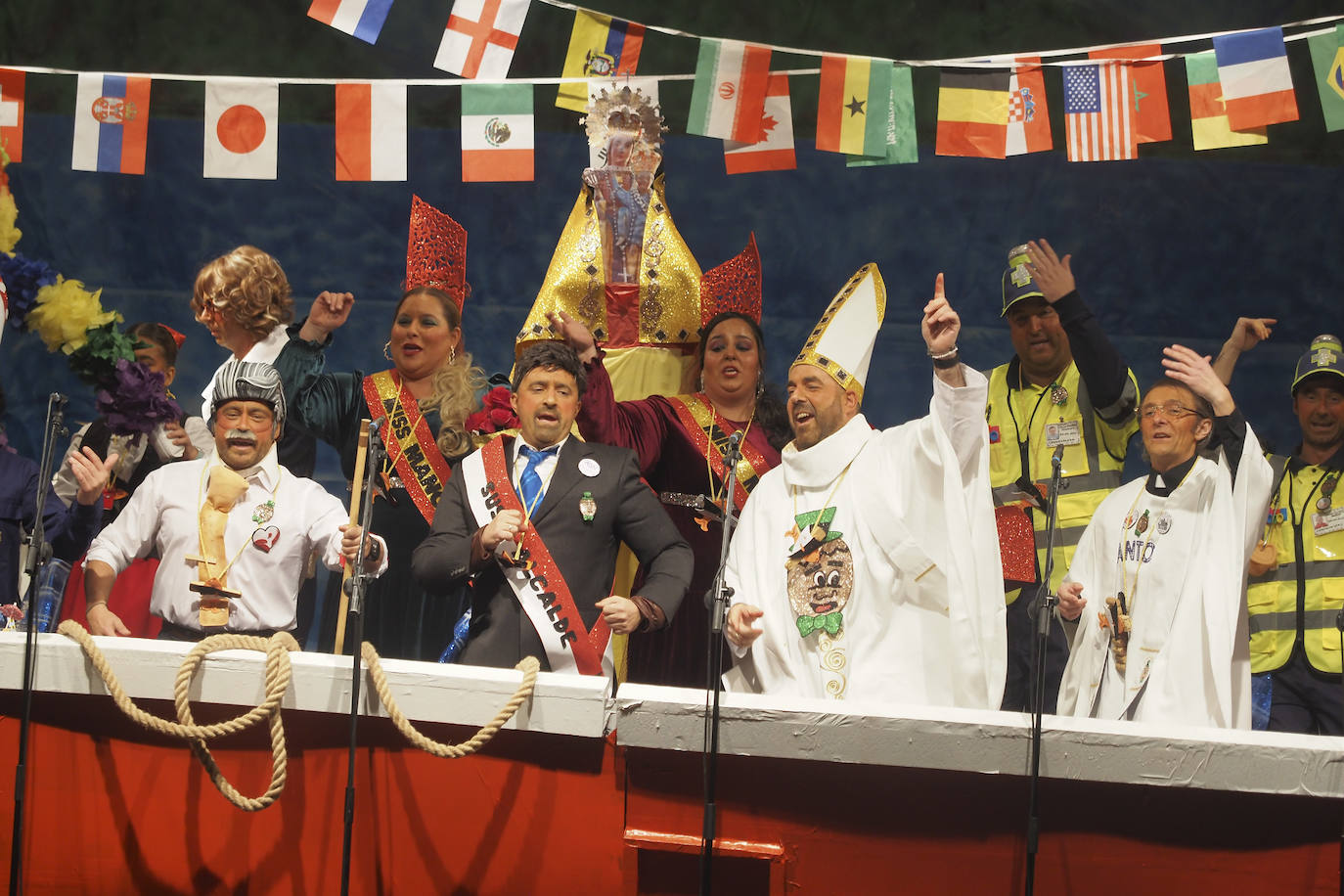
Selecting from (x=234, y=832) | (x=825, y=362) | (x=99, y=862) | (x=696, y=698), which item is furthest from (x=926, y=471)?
(x=99, y=862)

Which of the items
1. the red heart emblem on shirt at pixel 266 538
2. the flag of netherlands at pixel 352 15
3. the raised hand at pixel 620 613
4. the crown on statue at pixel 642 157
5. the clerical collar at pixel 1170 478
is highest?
the flag of netherlands at pixel 352 15

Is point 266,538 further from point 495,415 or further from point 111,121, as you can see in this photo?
point 111,121

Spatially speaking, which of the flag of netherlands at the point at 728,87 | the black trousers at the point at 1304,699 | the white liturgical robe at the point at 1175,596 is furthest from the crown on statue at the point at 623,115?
the black trousers at the point at 1304,699

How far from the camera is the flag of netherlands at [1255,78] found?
4.76 meters

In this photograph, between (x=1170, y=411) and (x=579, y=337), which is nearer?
(x=1170, y=411)

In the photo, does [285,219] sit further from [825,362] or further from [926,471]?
[926,471]

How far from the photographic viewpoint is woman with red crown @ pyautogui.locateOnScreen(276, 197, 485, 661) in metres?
5.18

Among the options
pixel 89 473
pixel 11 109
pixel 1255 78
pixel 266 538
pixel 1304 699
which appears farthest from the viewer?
pixel 11 109

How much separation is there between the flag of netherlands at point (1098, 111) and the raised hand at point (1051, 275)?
0.38 meters

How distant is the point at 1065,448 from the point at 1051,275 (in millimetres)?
685

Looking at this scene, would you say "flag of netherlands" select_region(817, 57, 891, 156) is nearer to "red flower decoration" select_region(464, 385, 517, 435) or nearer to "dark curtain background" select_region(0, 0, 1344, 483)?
"red flower decoration" select_region(464, 385, 517, 435)

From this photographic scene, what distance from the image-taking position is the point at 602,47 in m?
5.23

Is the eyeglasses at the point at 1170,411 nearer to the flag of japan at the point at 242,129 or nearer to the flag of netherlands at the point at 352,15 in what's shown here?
the flag of netherlands at the point at 352,15

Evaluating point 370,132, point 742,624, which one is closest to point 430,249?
point 370,132
